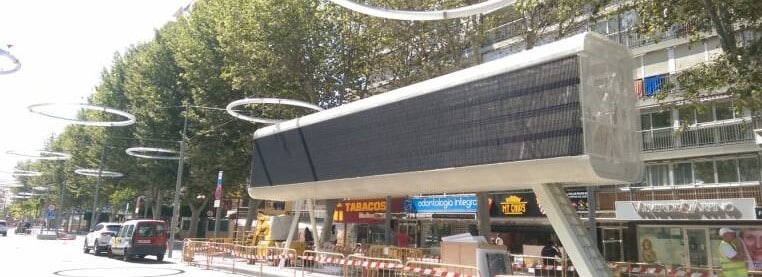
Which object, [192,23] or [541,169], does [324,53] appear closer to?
[192,23]

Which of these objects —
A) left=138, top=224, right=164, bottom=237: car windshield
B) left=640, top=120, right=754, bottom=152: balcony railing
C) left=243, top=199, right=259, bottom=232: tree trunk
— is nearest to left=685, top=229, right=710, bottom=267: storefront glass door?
left=640, top=120, right=754, bottom=152: balcony railing

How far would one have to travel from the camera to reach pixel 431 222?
1388 inches

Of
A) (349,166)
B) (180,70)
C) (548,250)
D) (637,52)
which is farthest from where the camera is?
(180,70)

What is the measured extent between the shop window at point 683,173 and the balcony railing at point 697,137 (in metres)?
0.84

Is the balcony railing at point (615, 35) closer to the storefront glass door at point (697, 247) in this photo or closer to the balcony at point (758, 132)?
the balcony at point (758, 132)

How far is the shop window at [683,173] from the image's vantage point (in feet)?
84.2

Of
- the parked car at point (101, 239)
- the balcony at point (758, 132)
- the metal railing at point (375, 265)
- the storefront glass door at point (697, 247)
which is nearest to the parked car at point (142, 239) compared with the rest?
the parked car at point (101, 239)

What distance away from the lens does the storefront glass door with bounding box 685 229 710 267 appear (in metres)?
25.1

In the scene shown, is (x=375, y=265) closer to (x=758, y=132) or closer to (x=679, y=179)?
(x=758, y=132)

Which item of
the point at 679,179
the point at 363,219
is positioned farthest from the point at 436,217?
the point at 679,179

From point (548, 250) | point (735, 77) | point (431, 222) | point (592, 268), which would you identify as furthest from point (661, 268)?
point (431, 222)

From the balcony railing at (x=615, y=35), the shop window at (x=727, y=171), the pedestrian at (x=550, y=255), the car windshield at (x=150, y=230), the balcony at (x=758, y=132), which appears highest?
the balcony railing at (x=615, y=35)

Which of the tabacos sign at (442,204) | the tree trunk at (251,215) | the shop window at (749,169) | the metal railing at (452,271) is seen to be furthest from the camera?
the tree trunk at (251,215)

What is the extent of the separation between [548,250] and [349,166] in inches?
286
